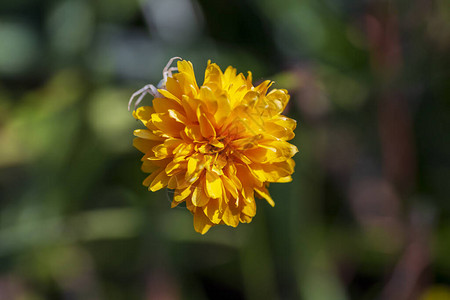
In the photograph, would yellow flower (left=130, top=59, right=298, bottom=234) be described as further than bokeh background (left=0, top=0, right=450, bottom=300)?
No

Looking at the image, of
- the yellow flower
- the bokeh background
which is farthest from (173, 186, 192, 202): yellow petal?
the bokeh background

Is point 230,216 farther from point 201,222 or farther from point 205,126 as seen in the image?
point 205,126

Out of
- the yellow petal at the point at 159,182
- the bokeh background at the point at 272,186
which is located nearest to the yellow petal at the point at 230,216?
the yellow petal at the point at 159,182

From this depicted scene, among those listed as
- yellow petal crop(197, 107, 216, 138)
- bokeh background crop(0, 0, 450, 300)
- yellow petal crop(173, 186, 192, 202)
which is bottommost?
bokeh background crop(0, 0, 450, 300)

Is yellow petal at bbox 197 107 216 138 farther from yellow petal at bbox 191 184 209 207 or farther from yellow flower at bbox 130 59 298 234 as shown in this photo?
yellow petal at bbox 191 184 209 207

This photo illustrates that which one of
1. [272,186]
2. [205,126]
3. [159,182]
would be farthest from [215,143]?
[272,186]
